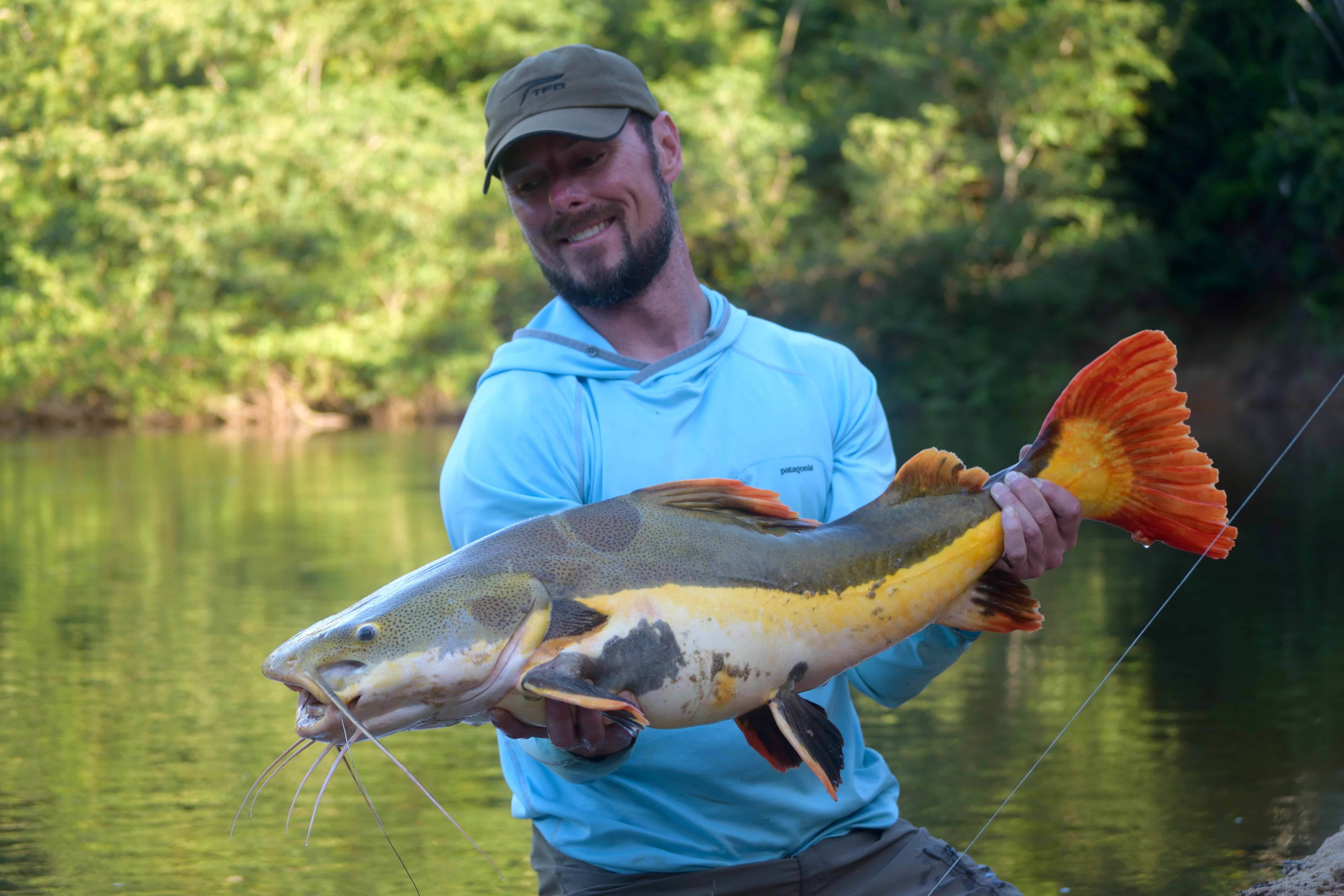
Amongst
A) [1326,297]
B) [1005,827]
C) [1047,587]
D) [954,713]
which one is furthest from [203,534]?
[1326,297]

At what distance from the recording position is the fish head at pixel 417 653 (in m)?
2.15

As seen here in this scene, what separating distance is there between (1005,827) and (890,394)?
28.3 meters

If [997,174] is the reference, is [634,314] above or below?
below

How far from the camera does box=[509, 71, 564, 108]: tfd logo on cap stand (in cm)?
295

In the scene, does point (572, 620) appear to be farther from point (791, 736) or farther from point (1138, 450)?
point (1138, 450)

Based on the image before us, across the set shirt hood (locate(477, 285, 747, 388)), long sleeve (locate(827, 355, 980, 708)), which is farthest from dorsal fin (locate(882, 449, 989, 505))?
shirt hood (locate(477, 285, 747, 388))

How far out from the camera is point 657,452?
9.41 feet

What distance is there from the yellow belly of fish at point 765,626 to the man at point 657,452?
0.53 feet

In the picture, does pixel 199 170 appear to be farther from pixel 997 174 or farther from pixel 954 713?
pixel 954 713

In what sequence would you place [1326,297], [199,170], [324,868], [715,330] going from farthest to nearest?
[199,170]
[1326,297]
[324,868]
[715,330]

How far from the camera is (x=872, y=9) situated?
120ft

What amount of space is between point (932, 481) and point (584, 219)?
3.09ft

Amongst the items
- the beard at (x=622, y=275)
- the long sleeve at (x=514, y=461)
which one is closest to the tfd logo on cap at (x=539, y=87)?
the beard at (x=622, y=275)

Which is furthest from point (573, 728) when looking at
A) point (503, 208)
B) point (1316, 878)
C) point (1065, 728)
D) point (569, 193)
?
point (503, 208)
